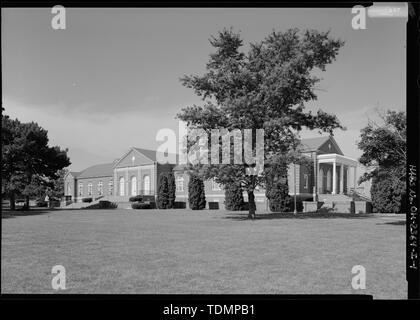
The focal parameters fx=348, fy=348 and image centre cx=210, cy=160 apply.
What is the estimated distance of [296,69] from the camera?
1986 centimetres

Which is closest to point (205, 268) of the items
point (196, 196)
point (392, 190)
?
point (392, 190)

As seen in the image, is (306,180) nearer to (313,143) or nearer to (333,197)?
(333,197)

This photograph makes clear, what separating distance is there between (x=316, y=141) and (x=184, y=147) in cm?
1424

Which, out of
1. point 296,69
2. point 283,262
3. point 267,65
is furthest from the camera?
point 267,65

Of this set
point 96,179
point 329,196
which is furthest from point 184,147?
point 96,179

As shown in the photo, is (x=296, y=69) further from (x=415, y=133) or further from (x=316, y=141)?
(x=415, y=133)

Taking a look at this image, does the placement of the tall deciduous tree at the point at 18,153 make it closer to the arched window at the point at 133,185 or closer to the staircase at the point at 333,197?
the staircase at the point at 333,197

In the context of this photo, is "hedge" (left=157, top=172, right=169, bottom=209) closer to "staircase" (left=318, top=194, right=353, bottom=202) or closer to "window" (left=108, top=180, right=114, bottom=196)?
"window" (left=108, top=180, right=114, bottom=196)

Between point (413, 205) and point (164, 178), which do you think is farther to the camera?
point (164, 178)

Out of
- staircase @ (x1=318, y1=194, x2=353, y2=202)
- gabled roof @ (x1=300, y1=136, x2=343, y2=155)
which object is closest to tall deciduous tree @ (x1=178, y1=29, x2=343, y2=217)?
gabled roof @ (x1=300, y1=136, x2=343, y2=155)

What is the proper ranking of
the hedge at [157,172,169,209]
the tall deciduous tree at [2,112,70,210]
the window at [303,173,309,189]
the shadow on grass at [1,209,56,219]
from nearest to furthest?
the shadow on grass at [1,209,56,219] → the tall deciduous tree at [2,112,70,210] → the window at [303,173,309,189] → the hedge at [157,172,169,209]

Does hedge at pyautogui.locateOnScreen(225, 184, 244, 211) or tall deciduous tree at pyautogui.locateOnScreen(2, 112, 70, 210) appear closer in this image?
tall deciduous tree at pyautogui.locateOnScreen(2, 112, 70, 210)

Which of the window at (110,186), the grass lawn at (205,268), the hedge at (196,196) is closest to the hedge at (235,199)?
the hedge at (196,196)
